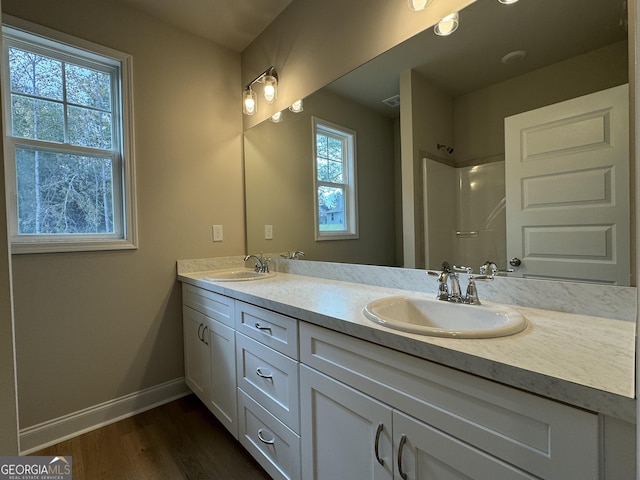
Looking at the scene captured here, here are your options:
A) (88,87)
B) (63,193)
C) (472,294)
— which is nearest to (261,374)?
(472,294)

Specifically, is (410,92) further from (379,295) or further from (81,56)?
(81,56)

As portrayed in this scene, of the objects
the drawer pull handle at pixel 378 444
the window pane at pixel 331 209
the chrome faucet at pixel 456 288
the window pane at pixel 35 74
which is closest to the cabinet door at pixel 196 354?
the window pane at pixel 331 209

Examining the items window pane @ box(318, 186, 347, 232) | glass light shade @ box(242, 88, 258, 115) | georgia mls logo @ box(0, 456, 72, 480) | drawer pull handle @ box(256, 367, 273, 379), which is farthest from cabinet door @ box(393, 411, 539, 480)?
glass light shade @ box(242, 88, 258, 115)

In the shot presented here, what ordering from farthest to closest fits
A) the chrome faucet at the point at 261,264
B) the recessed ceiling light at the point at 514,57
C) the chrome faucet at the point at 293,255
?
the chrome faucet at the point at 261,264, the chrome faucet at the point at 293,255, the recessed ceiling light at the point at 514,57

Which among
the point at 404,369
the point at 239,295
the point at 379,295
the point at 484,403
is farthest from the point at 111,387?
the point at 484,403

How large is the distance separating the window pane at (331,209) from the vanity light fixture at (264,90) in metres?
0.78

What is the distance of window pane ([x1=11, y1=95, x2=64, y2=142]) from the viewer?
5.40 ft

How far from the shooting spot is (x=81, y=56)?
182cm

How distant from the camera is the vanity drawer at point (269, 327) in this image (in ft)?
3.92

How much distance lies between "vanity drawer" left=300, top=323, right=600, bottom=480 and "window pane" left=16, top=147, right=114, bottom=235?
5.70 feet

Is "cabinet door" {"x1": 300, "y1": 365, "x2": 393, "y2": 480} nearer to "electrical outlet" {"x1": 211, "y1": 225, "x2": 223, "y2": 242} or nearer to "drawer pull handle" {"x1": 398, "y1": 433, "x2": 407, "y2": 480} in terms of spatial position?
"drawer pull handle" {"x1": 398, "y1": 433, "x2": 407, "y2": 480}

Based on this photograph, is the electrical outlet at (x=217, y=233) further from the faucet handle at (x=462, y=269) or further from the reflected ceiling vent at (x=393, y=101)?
the faucet handle at (x=462, y=269)

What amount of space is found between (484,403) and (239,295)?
3.63 feet

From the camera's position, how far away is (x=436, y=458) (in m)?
0.78
